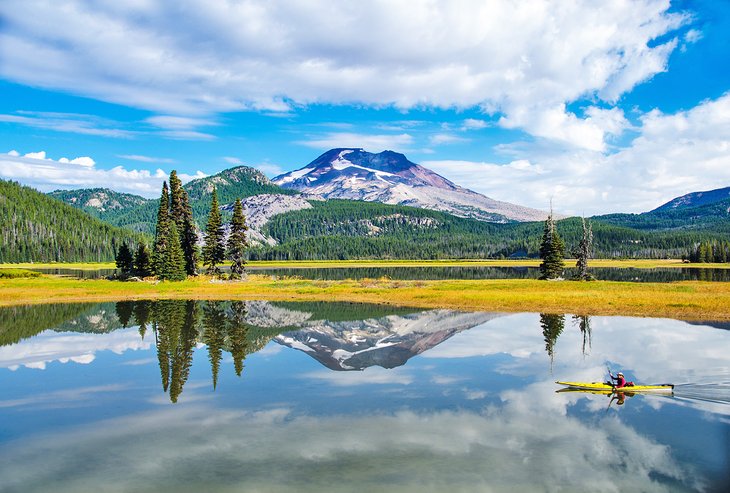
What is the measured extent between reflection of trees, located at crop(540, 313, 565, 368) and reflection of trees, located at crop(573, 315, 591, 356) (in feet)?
4.32

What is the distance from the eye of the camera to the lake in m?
15.5

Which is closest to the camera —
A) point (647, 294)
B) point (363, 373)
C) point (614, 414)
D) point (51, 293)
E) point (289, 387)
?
point (614, 414)

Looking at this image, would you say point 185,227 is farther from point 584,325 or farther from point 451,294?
point 584,325

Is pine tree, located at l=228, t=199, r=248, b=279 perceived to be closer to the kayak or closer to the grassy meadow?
the grassy meadow

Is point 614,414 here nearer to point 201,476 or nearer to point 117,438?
point 201,476

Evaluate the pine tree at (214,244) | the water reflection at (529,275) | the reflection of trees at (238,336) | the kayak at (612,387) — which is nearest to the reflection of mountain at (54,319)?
the reflection of trees at (238,336)

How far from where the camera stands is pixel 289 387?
2608cm

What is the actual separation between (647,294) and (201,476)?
63.3 m

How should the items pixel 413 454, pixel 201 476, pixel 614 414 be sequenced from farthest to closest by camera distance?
pixel 614 414, pixel 413 454, pixel 201 476

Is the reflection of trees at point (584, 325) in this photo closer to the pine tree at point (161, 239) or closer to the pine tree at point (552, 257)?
the pine tree at point (552, 257)

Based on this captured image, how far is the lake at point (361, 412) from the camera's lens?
15.5 meters

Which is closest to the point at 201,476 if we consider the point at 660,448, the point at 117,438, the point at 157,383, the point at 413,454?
the point at 117,438

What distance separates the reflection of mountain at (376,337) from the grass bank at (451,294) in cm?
991

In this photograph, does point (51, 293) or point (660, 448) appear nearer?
point (660, 448)
